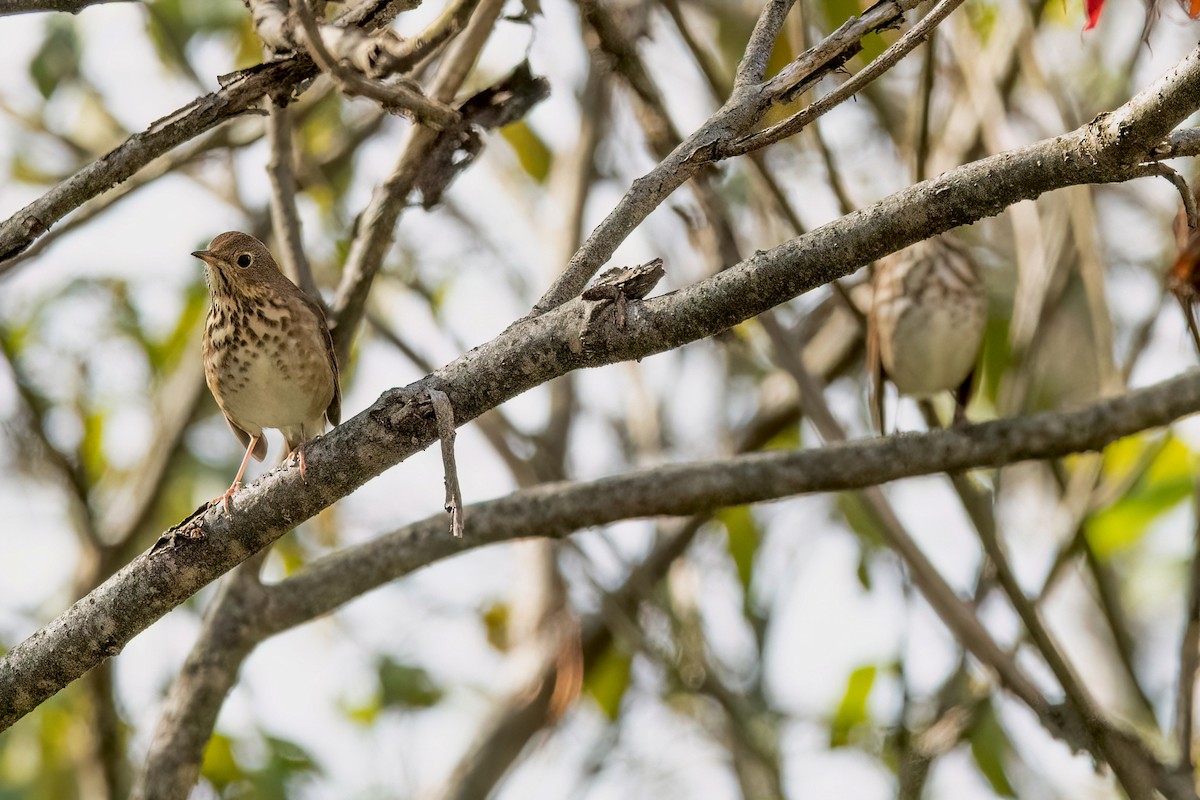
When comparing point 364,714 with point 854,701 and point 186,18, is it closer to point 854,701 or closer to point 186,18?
point 854,701

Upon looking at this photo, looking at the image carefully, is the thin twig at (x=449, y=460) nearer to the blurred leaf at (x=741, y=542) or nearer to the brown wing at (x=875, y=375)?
the blurred leaf at (x=741, y=542)

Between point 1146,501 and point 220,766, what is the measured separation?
386 centimetres

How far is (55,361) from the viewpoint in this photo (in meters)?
6.47

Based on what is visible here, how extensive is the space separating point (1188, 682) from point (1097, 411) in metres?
0.95

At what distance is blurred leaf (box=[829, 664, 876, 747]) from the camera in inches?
230

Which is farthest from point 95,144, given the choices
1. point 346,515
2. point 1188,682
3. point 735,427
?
point 1188,682

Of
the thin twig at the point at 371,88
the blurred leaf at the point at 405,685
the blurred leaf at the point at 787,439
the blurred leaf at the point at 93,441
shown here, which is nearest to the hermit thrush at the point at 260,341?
the thin twig at the point at 371,88

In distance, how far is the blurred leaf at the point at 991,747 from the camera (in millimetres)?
5035

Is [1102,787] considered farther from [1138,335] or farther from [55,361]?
[55,361]

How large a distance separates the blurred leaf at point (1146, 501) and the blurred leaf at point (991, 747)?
0.81 meters

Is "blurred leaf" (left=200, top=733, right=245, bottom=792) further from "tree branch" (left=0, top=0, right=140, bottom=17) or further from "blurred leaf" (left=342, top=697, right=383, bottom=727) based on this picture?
"tree branch" (left=0, top=0, right=140, bottom=17)

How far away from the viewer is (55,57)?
552 cm

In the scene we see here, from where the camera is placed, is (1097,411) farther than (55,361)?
No

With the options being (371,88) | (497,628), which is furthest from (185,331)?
(371,88)
